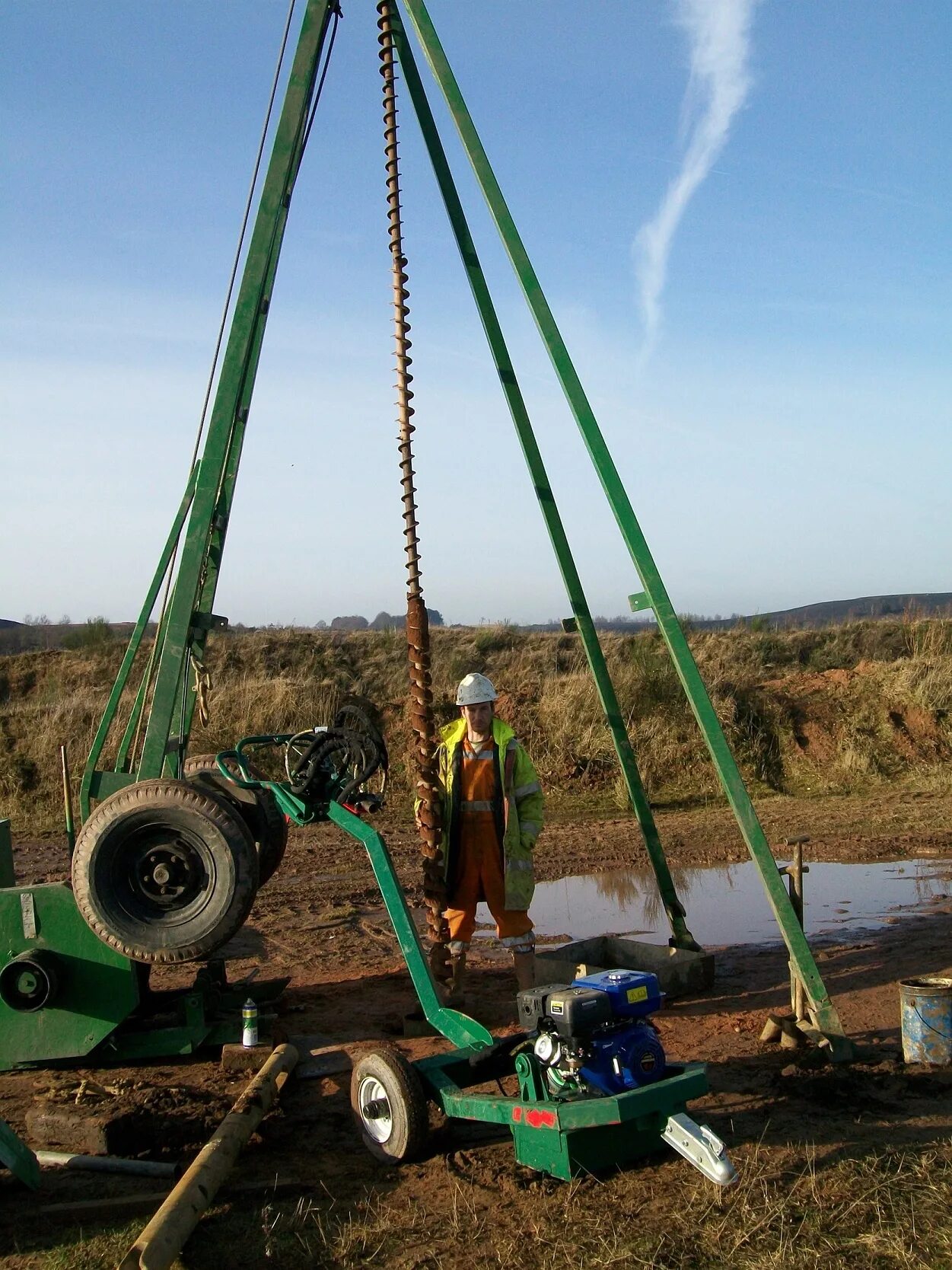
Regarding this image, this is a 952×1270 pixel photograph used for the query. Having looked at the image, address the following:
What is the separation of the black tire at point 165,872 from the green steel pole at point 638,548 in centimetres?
248

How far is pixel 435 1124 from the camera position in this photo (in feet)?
16.6

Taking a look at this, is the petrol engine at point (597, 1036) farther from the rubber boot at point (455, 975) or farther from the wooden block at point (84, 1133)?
the rubber boot at point (455, 975)

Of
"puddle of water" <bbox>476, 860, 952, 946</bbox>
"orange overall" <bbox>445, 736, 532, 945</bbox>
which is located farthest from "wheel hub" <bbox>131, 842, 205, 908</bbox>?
"puddle of water" <bbox>476, 860, 952, 946</bbox>

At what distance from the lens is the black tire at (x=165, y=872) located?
5.60 meters

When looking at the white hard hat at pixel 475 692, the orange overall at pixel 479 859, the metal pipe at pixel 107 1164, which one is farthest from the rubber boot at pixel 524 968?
the metal pipe at pixel 107 1164

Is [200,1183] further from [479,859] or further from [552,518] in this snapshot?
[552,518]

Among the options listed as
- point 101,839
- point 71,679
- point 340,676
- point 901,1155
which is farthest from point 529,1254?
point 71,679

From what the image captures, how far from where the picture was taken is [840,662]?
2459 cm

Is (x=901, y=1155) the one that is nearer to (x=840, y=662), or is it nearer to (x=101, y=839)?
(x=101, y=839)

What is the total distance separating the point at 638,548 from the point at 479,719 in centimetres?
145

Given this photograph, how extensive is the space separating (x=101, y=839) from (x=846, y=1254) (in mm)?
3774

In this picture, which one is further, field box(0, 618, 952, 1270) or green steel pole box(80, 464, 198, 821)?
green steel pole box(80, 464, 198, 821)

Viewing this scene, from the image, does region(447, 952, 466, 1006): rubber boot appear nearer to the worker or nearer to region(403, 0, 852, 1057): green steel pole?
the worker

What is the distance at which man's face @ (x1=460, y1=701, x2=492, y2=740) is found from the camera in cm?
686
